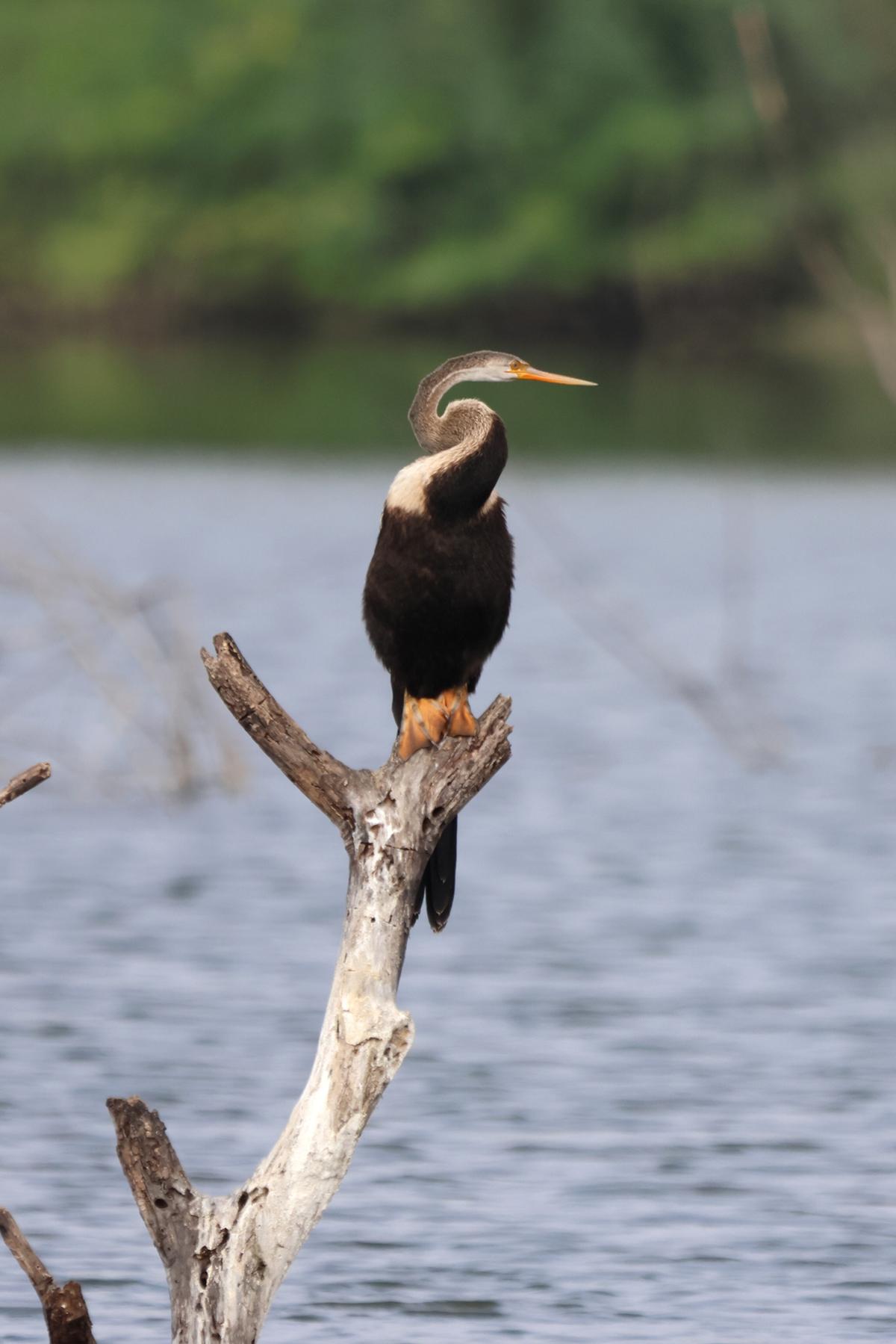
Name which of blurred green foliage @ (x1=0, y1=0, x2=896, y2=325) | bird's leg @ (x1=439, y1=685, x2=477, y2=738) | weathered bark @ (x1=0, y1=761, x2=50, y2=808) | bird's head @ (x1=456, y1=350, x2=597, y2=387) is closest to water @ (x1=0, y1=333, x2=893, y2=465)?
blurred green foliage @ (x1=0, y1=0, x2=896, y2=325)

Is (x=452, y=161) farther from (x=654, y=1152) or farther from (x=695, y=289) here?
(x=654, y=1152)

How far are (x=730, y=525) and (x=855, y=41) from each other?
20976 millimetres

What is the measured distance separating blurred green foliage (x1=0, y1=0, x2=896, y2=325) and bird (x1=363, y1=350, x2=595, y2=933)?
35039 mm

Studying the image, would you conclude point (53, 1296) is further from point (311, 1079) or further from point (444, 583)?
point (444, 583)

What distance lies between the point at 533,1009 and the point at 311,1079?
13.6 feet

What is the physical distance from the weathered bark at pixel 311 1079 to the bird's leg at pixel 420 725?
206 millimetres

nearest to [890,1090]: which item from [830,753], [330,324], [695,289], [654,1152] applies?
[654,1152]

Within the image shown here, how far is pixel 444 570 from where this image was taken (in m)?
4.65

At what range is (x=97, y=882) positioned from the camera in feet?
32.6

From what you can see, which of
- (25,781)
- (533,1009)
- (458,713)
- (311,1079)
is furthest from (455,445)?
(533,1009)

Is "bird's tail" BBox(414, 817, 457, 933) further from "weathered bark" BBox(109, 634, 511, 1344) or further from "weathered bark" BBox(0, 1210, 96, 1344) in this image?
"weathered bark" BBox(0, 1210, 96, 1344)

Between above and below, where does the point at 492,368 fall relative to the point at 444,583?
above

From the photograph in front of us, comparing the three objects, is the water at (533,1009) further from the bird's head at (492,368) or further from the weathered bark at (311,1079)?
the bird's head at (492,368)

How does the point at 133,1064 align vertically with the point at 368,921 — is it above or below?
above
